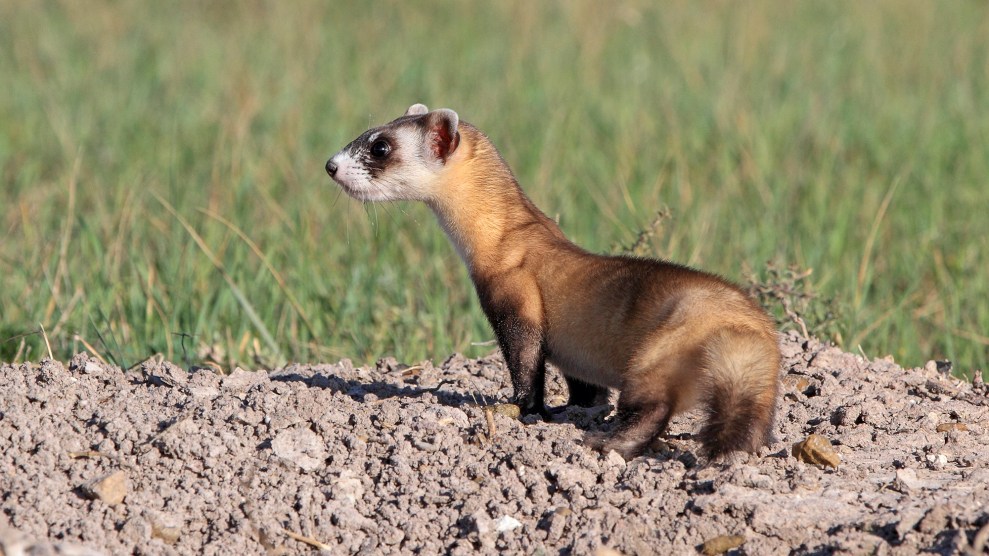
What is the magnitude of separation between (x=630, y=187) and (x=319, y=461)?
565 cm

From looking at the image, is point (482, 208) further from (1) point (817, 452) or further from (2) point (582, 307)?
(1) point (817, 452)

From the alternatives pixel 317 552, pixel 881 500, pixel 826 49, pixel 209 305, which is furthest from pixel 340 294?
pixel 826 49

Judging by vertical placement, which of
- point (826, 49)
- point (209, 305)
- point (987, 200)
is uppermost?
point (826, 49)

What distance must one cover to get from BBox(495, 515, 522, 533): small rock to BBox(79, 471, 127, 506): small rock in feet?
4.47

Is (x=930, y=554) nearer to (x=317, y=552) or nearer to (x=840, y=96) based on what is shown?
(x=317, y=552)

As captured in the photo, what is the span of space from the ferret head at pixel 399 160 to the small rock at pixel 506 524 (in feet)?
6.07

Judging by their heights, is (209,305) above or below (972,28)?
below

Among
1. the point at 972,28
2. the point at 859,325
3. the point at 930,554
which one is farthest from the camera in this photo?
the point at 972,28

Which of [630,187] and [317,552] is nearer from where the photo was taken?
[317,552]

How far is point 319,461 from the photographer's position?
4.77 m

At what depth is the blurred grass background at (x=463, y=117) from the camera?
7609 mm

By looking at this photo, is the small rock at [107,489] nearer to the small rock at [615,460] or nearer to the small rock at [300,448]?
the small rock at [300,448]

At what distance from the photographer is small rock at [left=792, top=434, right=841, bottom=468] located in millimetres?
4707

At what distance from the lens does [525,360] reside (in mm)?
5188
